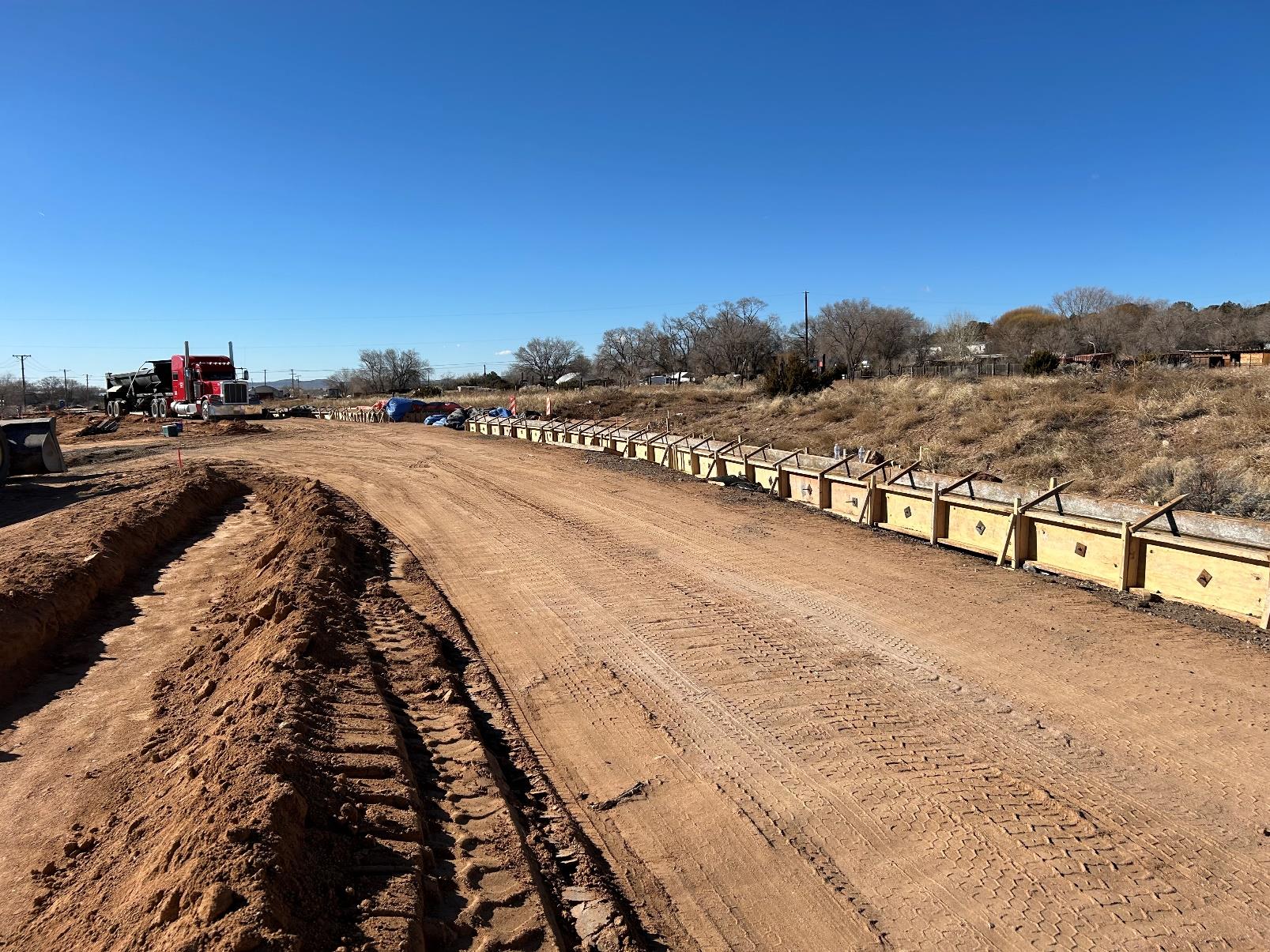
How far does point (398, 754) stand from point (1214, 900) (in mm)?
4483

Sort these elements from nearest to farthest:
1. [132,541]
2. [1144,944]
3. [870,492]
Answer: [1144,944] < [132,541] < [870,492]

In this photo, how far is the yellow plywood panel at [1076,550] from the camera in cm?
891

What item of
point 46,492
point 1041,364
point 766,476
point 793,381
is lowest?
point 46,492

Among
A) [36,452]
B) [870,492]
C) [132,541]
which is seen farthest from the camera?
[36,452]

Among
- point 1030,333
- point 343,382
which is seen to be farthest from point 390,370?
point 1030,333

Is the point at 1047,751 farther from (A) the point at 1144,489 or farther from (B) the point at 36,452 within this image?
(B) the point at 36,452

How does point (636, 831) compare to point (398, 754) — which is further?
point (398, 754)

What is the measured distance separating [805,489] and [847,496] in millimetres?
1288

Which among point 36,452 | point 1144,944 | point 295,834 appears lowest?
point 1144,944

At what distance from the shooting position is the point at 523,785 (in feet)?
16.4

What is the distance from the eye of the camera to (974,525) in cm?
1093

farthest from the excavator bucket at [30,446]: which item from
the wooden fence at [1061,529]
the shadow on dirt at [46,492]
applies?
the wooden fence at [1061,529]

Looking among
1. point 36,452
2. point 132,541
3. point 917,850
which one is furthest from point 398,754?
point 36,452

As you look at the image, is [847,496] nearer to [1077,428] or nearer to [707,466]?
[707,466]
